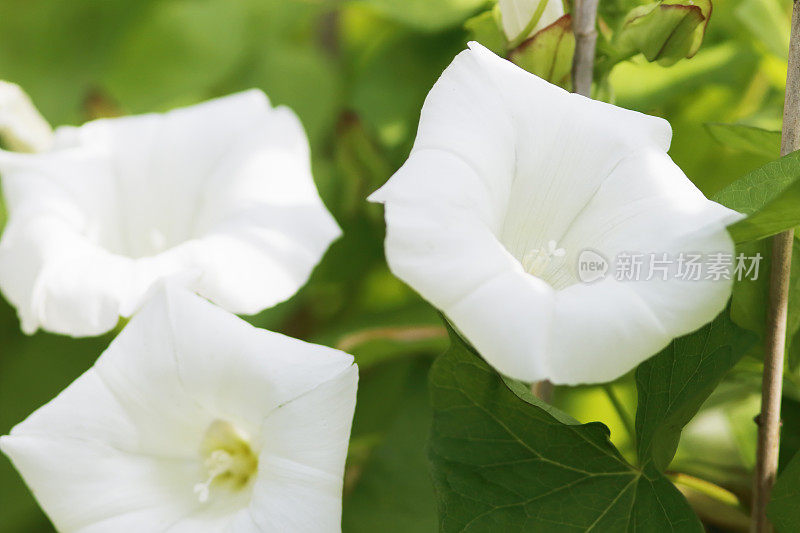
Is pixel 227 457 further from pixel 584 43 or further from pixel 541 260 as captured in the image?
pixel 584 43

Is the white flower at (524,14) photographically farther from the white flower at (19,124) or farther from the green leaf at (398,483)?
the white flower at (19,124)

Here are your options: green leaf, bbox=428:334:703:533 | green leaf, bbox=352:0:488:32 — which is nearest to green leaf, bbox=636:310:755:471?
green leaf, bbox=428:334:703:533

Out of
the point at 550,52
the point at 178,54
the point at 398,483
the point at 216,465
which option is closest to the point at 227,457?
the point at 216,465

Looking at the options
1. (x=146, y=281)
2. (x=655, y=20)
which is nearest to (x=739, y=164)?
(x=655, y=20)

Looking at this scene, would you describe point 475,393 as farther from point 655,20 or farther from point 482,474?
point 655,20

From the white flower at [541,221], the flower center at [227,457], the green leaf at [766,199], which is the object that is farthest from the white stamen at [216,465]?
the green leaf at [766,199]
